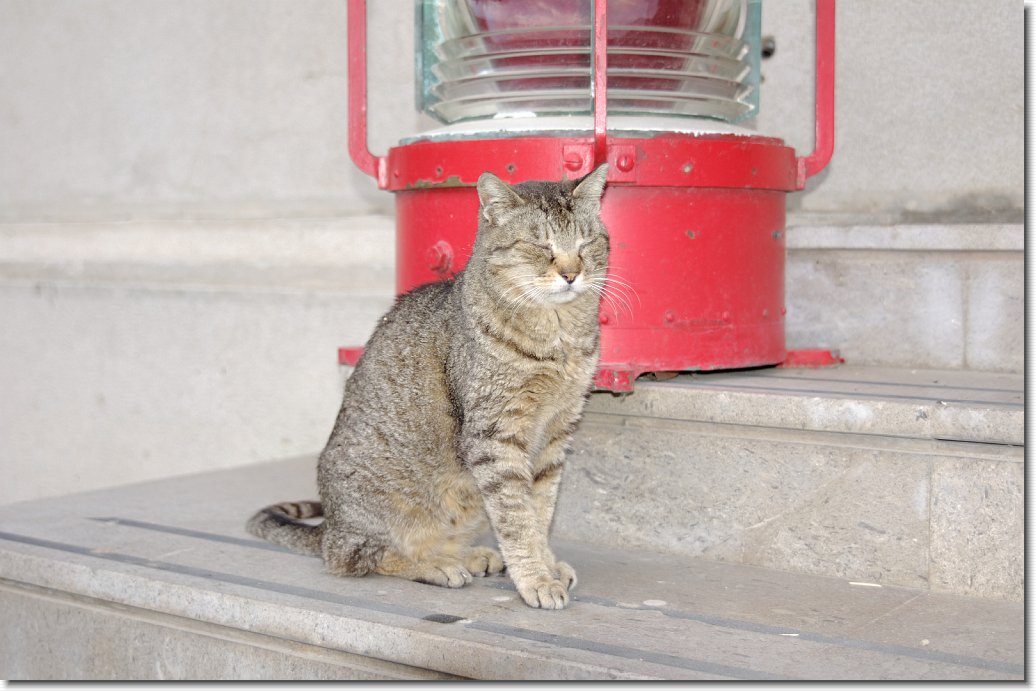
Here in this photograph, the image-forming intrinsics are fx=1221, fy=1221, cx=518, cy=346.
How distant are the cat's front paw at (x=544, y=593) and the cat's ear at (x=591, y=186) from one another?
867 millimetres

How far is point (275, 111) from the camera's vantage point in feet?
16.6

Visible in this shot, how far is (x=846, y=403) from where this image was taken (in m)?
2.87

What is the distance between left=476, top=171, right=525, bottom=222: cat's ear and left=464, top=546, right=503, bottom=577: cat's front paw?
32.5 inches

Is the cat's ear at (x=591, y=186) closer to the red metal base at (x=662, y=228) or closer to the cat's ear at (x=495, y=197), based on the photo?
the cat's ear at (x=495, y=197)

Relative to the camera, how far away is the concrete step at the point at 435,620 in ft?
7.72

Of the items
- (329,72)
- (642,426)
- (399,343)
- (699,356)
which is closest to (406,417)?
(399,343)

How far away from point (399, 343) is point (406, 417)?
0.20m

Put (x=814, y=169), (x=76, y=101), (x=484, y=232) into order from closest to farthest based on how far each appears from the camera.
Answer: (x=484, y=232) → (x=814, y=169) → (x=76, y=101)

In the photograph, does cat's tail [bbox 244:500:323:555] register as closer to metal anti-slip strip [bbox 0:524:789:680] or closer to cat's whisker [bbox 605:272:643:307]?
metal anti-slip strip [bbox 0:524:789:680]

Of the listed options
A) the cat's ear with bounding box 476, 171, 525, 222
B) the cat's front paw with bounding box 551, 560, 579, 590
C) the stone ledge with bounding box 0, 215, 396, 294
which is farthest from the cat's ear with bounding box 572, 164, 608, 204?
the stone ledge with bounding box 0, 215, 396, 294

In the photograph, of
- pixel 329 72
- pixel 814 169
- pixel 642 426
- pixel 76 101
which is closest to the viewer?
pixel 642 426

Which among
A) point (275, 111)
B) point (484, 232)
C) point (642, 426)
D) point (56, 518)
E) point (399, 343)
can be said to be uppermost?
point (275, 111)

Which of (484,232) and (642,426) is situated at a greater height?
(484,232)

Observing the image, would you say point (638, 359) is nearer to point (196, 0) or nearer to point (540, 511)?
point (540, 511)
